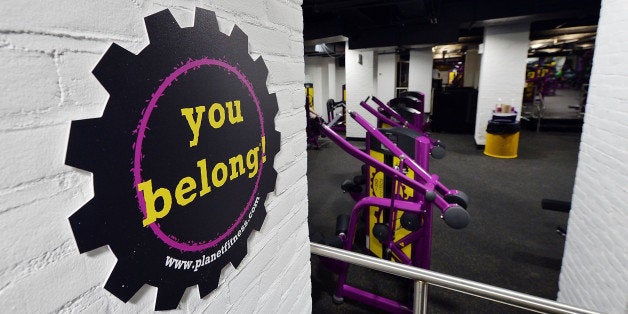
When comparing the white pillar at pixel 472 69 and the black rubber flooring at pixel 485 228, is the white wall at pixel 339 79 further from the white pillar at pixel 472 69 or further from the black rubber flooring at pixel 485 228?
the black rubber flooring at pixel 485 228

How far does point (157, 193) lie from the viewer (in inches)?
24.4

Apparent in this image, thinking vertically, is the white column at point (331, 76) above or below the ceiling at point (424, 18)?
below

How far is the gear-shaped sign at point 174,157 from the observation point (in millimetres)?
521

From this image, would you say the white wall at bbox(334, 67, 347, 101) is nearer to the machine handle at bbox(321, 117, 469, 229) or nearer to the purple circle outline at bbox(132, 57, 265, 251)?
the machine handle at bbox(321, 117, 469, 229)

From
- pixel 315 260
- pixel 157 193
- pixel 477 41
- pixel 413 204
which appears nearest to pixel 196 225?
pixel 157 193

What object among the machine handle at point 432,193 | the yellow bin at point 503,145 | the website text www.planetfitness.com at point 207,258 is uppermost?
the website text www.planetfitness.com at point 207,258

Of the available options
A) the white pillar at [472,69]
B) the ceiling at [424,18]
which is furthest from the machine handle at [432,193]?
the white pillar at [472,69]

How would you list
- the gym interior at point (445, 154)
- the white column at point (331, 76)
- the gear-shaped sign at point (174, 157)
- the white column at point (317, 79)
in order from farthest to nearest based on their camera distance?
the white column at point (317, 79), the white column at point (331, 76), the gym interior at point (445, 154), the gear-shaped sign at point (174, 157)

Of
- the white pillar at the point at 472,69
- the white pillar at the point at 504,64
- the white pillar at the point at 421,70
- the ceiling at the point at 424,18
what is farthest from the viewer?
the white pillar at the point at 472,69

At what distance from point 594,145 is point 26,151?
2.54 meters

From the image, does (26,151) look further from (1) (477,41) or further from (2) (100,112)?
(1) (477,41)

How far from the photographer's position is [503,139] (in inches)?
251

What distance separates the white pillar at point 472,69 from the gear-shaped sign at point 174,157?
44.8 feet

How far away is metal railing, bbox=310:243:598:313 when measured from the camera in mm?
977
